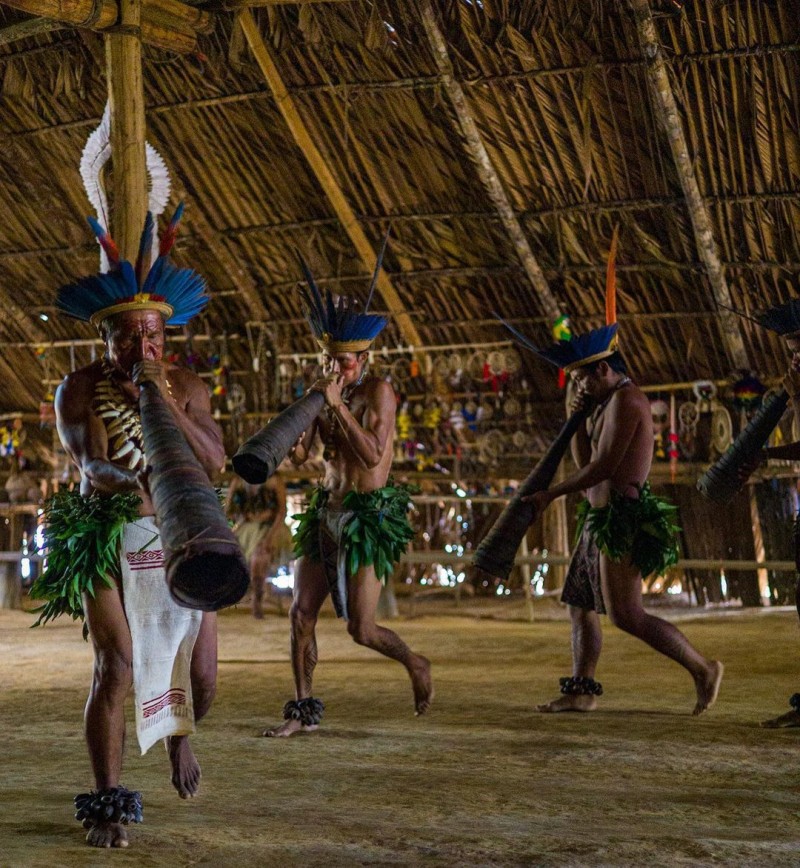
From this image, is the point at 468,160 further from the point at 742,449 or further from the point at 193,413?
the point at 193,413

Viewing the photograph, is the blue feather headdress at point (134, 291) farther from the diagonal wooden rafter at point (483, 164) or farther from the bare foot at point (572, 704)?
the diagonal wooden rafter at point (483, 164)

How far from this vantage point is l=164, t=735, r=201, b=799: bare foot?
3.46m

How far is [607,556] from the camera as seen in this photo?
16.6 feet

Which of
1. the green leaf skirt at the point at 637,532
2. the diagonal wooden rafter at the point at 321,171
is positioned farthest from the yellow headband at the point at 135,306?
the diagonal wooden rafter at the point at 321,171

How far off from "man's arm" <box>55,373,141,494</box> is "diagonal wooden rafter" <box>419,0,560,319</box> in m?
5.35

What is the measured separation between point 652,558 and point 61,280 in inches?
309

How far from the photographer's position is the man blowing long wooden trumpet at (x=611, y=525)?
16.4ft

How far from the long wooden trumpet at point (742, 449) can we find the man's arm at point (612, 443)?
37cm

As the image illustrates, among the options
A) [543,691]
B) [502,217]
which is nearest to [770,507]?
[502,217]

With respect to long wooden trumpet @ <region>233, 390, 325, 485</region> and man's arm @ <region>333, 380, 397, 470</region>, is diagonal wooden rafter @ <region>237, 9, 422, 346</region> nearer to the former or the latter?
man's arm @ <region>333, 380, 397, 470</region>

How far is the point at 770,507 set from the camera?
10328mm

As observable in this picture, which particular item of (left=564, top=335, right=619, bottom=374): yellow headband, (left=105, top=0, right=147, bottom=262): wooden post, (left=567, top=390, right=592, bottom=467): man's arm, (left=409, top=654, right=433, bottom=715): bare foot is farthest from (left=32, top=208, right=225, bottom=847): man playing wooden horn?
(left=105, top=0, right=147, bottom=262): wooden post

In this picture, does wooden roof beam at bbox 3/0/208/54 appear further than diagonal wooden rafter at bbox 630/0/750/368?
No

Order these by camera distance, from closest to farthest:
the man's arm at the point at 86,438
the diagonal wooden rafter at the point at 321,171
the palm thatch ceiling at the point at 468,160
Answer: the man's arm at the point at 86,438 < the palm thatch ceiling at the point at 468,160 < the diagonal wooden rafter at the point at 321,171
